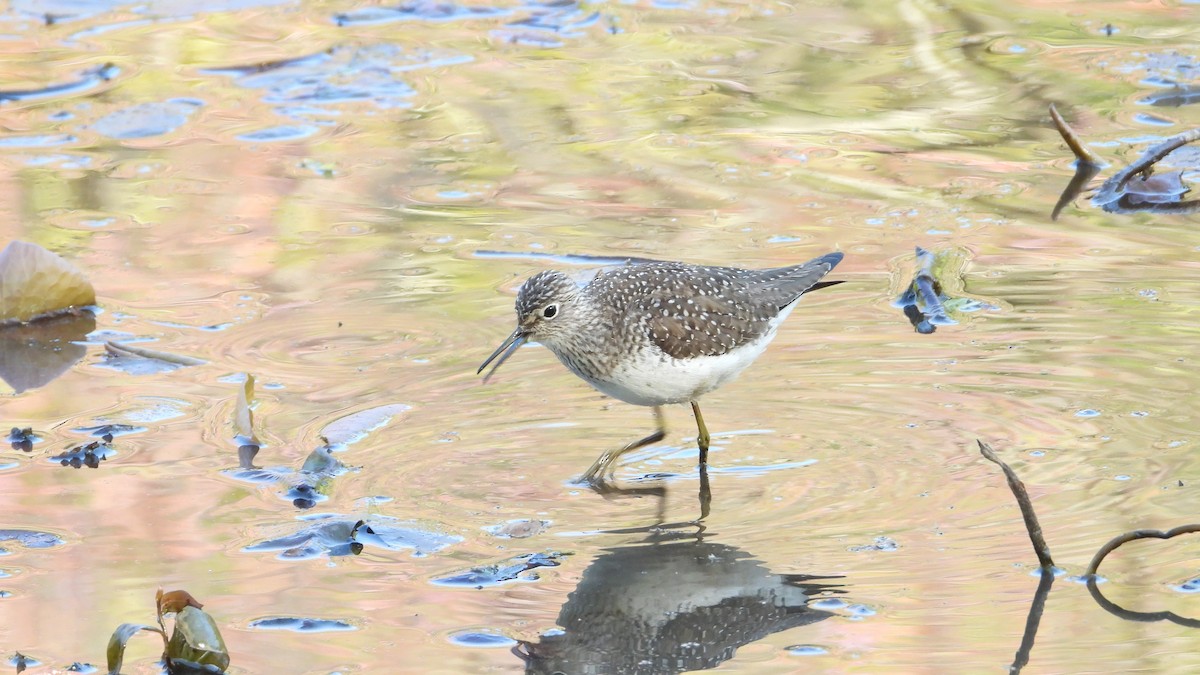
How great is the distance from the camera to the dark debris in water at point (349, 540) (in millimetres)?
5273

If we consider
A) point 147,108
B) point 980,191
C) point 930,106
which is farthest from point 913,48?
point 147,108

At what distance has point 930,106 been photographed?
10008mm

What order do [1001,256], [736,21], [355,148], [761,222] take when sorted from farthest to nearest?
[736,21] < [355,148] < [761,222] < [1001,256]

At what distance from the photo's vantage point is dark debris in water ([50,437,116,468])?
5.99m

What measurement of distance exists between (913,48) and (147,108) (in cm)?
Result: 513

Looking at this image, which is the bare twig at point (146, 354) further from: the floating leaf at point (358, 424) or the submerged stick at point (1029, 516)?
the submerged stick at point (1029, 516)

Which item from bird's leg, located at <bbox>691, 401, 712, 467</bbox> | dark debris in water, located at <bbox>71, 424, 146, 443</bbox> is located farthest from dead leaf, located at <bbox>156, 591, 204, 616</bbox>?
bird's leg, located at <bbox>691, 401, 712, 467</bbox>

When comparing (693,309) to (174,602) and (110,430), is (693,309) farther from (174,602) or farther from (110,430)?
(174,602)

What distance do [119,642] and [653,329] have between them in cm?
256

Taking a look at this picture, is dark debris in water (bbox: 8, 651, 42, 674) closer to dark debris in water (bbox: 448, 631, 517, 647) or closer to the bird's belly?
dark debris in water (bbox: 448, 631, 517, 647)

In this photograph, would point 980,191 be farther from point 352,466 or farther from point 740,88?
point 352,466

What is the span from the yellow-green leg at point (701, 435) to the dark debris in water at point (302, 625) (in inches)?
67.0

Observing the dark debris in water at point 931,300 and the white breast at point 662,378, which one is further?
the dark debris in water at point 931,300

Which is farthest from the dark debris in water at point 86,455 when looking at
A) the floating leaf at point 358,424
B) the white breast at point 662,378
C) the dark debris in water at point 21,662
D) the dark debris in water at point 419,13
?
the dark debris in water at point 419,13
